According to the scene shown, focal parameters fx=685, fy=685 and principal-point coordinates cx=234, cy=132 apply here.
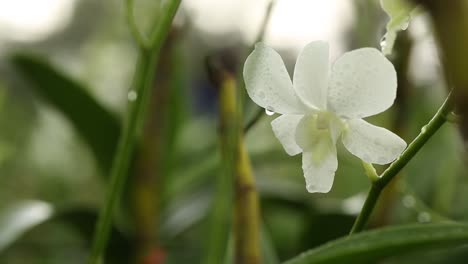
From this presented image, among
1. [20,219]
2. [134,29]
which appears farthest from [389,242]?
[20,219]

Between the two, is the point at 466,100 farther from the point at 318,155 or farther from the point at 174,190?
the point at 174,190

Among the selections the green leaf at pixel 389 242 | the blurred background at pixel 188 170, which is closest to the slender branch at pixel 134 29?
the blurred background at pixel 188 170

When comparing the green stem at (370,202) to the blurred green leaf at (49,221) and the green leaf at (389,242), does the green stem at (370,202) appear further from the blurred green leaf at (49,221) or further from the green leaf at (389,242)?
the blurred green leaf at (49,221)

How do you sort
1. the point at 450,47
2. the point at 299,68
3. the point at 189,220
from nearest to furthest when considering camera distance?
the point at 450,47
the point at 299,68
the point at 189,220

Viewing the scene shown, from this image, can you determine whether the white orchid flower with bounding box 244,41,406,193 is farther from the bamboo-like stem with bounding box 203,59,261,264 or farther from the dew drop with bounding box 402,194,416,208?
the dew drop with bounding box 402,194,416,208

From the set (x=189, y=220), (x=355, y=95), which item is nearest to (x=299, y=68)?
(x=355, y=95)

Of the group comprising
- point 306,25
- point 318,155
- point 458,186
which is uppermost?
point 318,155

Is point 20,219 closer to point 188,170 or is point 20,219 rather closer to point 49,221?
point 49,221
